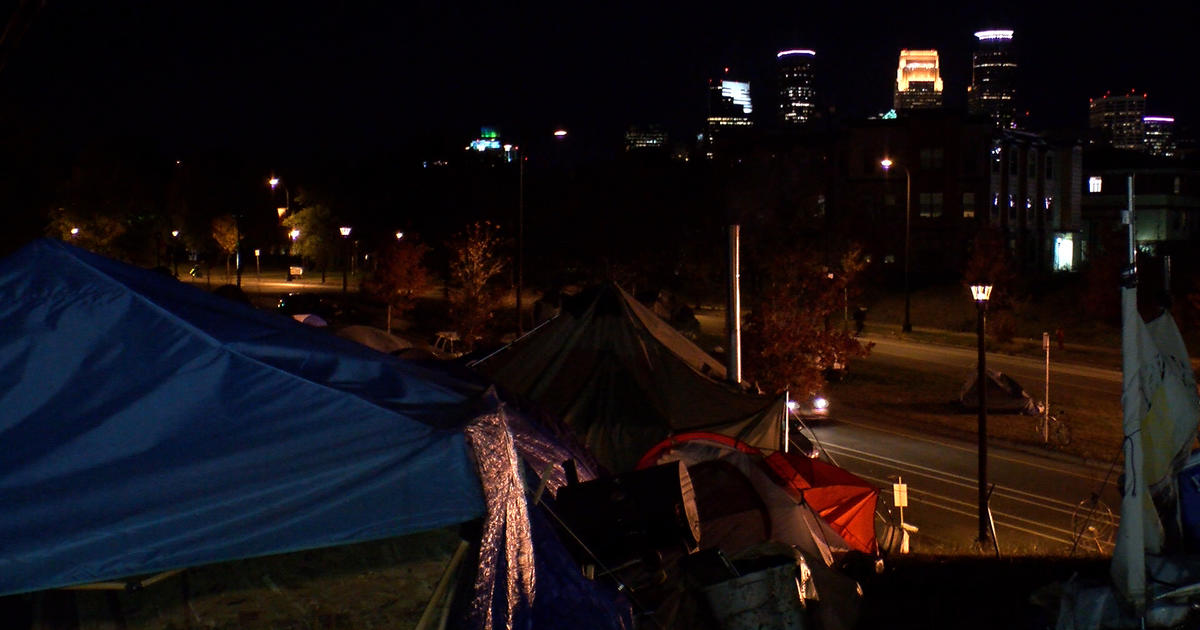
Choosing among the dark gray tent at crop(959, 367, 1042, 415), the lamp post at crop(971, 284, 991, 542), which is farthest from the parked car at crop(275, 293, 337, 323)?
the lamp post at crop(971, 284, 991, 542)

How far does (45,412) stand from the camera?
555 centimetres

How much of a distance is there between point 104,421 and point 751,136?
79809 mm

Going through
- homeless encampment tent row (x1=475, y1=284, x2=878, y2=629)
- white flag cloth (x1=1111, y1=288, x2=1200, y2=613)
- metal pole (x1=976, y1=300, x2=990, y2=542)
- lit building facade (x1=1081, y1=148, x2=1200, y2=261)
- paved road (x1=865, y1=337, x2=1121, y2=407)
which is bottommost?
paved road (x1=865, y1=337, x2=1121, y2=407)

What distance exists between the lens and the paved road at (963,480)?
66.0ft

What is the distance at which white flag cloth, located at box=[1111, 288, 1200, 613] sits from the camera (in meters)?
6.54

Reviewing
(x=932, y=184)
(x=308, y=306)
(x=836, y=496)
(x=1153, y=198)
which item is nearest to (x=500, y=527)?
(x=836, y=496)

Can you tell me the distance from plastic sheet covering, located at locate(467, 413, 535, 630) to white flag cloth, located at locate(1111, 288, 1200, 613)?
359 cm

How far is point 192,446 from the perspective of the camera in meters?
5.55

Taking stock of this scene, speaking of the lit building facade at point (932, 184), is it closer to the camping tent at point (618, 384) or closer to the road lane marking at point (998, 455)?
the road lane marking at point (998, 455)

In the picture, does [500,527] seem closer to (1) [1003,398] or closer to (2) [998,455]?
(2) [998,455]

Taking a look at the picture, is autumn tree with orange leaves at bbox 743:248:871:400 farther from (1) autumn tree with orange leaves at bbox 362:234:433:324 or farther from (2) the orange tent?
(2) the orange tent

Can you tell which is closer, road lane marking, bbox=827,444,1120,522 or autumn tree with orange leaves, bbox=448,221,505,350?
road lane marking, bbox=827,444,1120,522

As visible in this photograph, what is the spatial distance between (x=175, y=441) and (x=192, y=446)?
9cm

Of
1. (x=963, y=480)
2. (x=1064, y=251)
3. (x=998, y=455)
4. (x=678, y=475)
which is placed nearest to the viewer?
(x=678, y=475)
